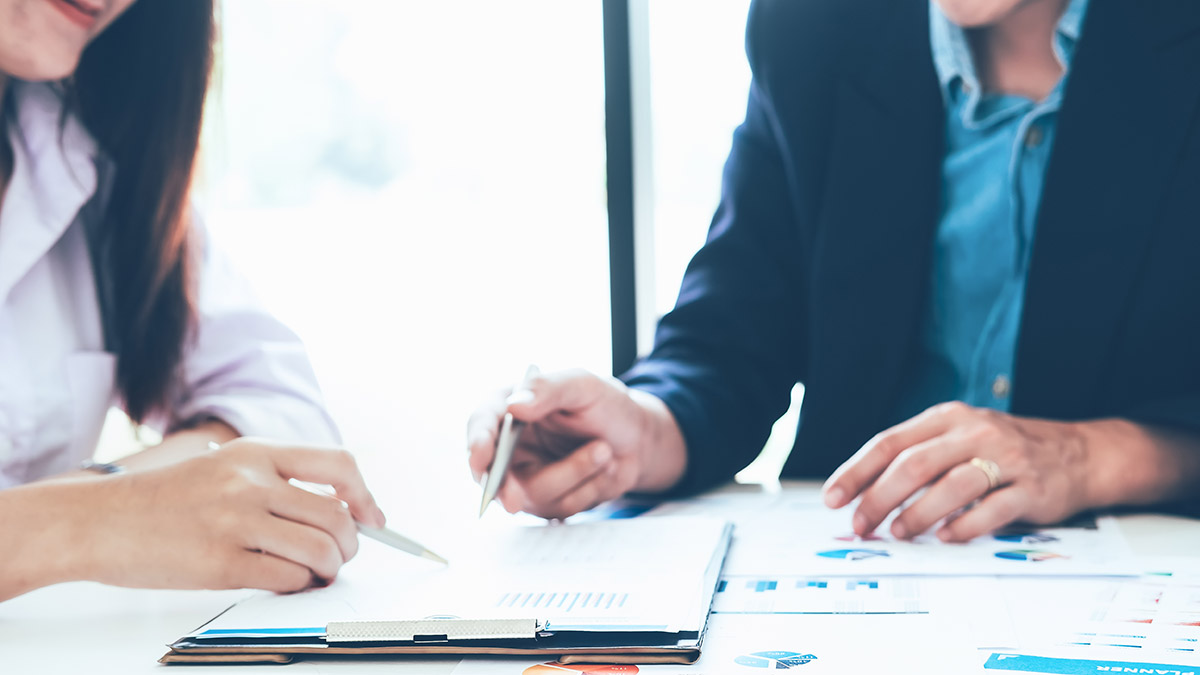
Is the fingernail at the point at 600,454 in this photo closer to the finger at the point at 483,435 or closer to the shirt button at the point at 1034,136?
the finger at the point at 483,435

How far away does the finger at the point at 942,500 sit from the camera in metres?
0.70

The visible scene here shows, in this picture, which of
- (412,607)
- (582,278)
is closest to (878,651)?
(412,607)

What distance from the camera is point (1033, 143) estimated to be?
3.17ft

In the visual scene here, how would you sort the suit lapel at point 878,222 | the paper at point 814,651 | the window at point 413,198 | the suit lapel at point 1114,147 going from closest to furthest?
the paper at point 814,651, the suit lapel at point 1114,147, the suit lapel at point 878,222, the window at point 413,198

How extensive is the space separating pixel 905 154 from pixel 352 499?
0.68 meters

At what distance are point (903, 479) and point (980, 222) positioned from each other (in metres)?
0.39

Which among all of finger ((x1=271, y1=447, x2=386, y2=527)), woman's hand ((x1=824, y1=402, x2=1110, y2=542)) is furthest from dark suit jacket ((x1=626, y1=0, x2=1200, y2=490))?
finger ((x1=271, y1=447, x2=386, y2=527))

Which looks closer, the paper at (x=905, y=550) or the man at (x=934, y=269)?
the paper at (x=905, y=550)

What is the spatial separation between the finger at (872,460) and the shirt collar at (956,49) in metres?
0.42

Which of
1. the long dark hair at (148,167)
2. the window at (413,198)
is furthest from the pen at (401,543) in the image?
the window at (413,198)

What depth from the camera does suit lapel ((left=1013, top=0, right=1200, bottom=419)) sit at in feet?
3.00

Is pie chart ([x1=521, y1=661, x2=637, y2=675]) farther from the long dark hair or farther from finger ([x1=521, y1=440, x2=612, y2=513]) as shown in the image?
the long dark hair

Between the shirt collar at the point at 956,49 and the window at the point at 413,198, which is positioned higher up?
the shirt collar at the point at 956,49

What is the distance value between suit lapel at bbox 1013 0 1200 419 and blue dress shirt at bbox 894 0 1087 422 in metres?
0.03
